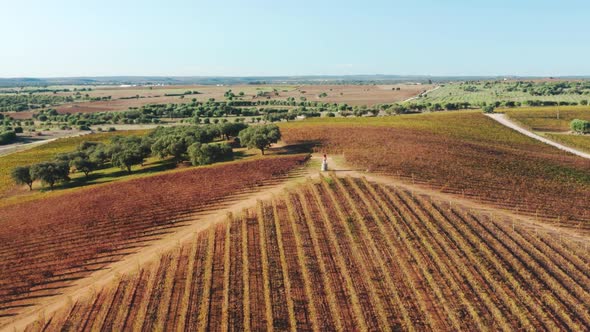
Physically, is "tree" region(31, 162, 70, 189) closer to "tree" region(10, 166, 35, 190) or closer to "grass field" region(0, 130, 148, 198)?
"tree" region(10, 166, 35, 190)

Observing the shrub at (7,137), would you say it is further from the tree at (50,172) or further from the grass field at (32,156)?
the tree at (50,172)

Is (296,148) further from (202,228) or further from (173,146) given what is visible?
(202,228)

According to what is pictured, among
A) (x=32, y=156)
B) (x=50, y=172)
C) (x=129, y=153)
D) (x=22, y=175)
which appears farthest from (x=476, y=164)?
(x=32, y=156)

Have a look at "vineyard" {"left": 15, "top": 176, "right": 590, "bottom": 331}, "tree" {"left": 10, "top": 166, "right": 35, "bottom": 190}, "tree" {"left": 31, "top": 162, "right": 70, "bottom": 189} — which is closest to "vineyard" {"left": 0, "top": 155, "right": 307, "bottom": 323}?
"vineyard" {"left": 15, "top": 176, "right": 590, "bottom": 331}

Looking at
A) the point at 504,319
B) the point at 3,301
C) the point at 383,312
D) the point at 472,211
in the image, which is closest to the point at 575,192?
the point at 472,211

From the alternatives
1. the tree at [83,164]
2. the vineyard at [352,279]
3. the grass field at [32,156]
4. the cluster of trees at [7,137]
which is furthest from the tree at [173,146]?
the cluster of trees at [7,137]
